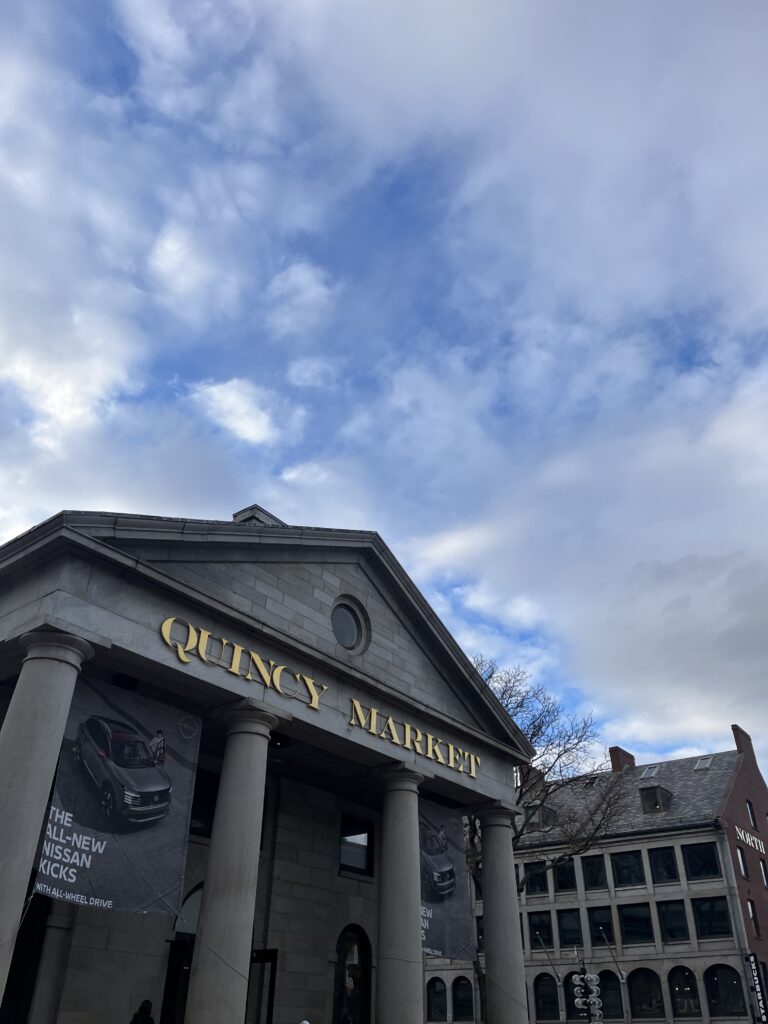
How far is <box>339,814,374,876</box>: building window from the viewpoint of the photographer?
76.9 feet

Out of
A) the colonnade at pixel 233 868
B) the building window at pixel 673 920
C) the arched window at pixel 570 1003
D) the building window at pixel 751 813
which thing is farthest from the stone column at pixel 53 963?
the building window at pixel 751 813

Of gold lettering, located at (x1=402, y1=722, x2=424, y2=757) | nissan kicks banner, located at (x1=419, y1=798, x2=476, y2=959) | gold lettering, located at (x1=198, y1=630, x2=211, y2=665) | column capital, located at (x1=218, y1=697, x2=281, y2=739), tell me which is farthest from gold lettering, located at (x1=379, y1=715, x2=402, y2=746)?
gold lettering, located at (x1=198, y1=630, x2=211, y2=665)

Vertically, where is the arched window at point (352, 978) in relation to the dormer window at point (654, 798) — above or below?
below

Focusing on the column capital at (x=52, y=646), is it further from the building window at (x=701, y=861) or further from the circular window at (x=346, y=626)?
A: the building window at (x=701, y=861)

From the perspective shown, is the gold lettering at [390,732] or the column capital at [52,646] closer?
the column capital at [52,646]

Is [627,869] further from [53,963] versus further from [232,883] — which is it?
[232,883]

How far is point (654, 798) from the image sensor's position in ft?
166

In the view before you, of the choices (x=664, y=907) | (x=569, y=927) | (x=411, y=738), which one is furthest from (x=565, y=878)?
(x=411, y=738)

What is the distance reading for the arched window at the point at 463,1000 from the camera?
51906 mm

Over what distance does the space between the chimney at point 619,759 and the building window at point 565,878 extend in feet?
27.2

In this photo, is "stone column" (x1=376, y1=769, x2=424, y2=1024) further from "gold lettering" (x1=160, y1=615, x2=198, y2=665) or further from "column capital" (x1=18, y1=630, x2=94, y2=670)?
"column capital" (x1=18, y1=630, x2=94, y2=670)

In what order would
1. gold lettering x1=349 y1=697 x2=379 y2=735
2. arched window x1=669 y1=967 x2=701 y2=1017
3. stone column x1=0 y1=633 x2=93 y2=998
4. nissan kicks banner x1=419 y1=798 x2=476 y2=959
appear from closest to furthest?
stone column x1=0 y1=633 x2=93 y2=998 → gold lettering x1=349 y1=697 x2=379 y2=735 → nissan kicks banner x1=419 y1=798 x2=476 y2=959 → arched window x1=669 y1=967 x2=701 y2=1017

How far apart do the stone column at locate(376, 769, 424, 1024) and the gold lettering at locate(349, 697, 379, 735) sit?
1.29 metres

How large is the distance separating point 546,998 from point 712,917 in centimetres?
1084
